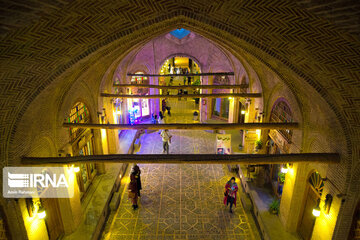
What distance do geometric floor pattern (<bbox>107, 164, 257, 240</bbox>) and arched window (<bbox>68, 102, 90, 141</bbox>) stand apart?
322cm

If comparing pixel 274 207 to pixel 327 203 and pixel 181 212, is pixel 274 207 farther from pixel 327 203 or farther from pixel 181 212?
pixel 181 212

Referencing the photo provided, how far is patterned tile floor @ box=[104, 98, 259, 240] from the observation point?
25.5 ft

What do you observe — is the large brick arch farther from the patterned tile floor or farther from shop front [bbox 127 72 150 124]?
shop front [bbox 127 72 150 124]

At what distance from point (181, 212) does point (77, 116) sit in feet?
16.9

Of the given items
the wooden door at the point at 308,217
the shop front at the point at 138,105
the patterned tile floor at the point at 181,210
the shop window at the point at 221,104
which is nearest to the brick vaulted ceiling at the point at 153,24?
the wooden door at the point at 308,217

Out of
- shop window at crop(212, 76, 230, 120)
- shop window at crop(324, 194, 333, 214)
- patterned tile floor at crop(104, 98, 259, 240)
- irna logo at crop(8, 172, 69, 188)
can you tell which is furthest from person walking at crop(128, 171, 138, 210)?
shop window at crop(212, 76, 230, 120)

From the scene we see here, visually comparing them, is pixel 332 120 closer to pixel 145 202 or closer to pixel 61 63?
pixel 61 63

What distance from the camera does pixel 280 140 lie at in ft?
28.3

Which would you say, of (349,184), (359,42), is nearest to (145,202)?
(349,184)

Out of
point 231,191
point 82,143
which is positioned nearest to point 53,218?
point 82,143

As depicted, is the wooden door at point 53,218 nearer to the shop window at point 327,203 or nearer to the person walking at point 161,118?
the shop window at point 327,203

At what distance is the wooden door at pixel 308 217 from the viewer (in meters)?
6.69

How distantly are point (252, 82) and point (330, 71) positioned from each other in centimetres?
714

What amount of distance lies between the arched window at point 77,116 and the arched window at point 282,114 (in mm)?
7202
